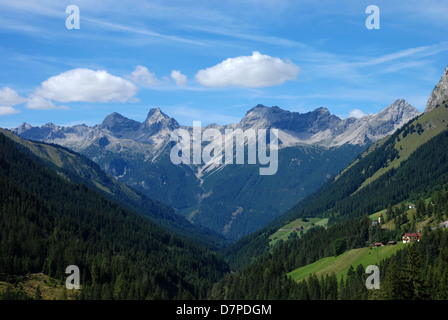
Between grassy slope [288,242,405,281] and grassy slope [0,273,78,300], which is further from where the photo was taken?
grassy slope [288,242,405,281]

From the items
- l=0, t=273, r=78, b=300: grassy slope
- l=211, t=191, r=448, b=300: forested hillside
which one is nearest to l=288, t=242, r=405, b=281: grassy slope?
l=211, t=191, r=448, b=300: forested hillside

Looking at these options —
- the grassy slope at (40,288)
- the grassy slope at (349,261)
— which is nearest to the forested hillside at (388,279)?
the grassy slope at (349,261)

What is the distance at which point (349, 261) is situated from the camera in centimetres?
17738

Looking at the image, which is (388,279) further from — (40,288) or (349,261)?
(40,288)

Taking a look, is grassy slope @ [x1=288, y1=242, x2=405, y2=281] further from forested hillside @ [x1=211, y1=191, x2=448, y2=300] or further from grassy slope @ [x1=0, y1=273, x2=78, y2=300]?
grassy slope @ [x1=0, y1=273, x2=78, y2=300]

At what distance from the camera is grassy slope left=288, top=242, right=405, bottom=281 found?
168m

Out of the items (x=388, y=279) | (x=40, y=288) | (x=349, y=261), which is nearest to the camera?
(x=388, y=279)

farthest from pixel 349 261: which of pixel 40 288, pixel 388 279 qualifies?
pixel 40 288

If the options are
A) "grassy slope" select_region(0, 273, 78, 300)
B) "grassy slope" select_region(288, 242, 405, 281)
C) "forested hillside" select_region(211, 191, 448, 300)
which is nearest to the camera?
"forested hillside" select_region(211, 191, 448, 300)

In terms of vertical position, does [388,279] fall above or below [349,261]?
below
